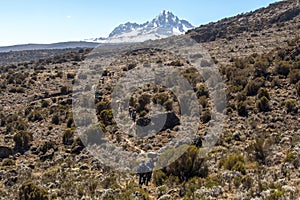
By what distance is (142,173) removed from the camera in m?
13.4

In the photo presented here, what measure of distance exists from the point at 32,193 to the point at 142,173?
415 centimetres

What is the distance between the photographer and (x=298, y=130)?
15641 millimetres

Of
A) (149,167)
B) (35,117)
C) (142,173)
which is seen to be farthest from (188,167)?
(35,117)

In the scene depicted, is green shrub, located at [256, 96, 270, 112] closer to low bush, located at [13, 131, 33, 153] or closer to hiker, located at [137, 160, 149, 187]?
hiker, located at [137, 160, 149, 187]

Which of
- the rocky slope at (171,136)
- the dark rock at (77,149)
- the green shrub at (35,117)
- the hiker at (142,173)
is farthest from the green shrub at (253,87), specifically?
the green shrub at (35,117)

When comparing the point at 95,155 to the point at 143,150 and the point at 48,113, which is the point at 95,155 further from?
the point at 48,113

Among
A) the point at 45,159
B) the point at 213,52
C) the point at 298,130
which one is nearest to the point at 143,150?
the point at 45,159

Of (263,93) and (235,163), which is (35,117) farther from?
(235,163)

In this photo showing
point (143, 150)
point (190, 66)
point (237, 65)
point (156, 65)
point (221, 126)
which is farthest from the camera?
point (156, 65)

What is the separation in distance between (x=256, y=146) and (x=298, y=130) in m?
3.68

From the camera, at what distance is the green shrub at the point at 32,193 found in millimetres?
11367

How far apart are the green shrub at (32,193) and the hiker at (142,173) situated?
3.34 metres

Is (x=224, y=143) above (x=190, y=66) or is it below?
below

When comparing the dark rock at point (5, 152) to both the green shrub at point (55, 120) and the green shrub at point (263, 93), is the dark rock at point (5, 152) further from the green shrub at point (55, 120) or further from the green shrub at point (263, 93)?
the green shrub at point (263, 93)
